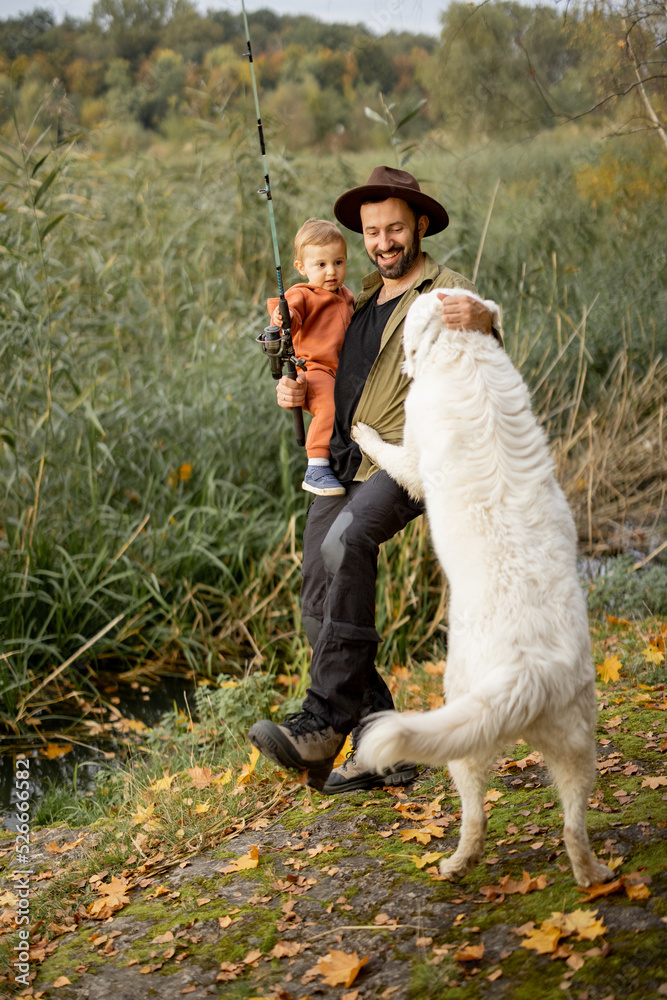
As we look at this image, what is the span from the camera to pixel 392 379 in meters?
3.15

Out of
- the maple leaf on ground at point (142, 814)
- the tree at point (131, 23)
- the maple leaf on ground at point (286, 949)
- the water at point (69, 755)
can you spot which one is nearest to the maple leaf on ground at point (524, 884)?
the maple leaf on ground at point (286, 949)

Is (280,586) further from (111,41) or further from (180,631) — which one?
(111,41)

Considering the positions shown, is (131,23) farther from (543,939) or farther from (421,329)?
(543,939)

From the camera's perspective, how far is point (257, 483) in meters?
6.00

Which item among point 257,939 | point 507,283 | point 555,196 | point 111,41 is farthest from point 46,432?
point 111,41

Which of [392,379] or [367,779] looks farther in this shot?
[367,779]

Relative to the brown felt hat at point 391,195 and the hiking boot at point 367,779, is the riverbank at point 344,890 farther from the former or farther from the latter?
the brown felt hat at point 391,195

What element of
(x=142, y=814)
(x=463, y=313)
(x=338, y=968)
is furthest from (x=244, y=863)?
(x=463, y=313)

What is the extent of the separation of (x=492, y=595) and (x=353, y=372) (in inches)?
56.7

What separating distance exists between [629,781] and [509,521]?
1419 mm

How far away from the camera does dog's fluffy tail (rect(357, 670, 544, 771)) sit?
1897 mm

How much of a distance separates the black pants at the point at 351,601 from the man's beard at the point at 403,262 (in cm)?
83

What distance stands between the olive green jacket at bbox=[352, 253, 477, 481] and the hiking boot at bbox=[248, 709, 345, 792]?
0.95 m

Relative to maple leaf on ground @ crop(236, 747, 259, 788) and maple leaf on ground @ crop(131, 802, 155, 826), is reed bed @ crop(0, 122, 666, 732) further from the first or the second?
maple leaf on ground @ crop(131, 802, 155, 826)
